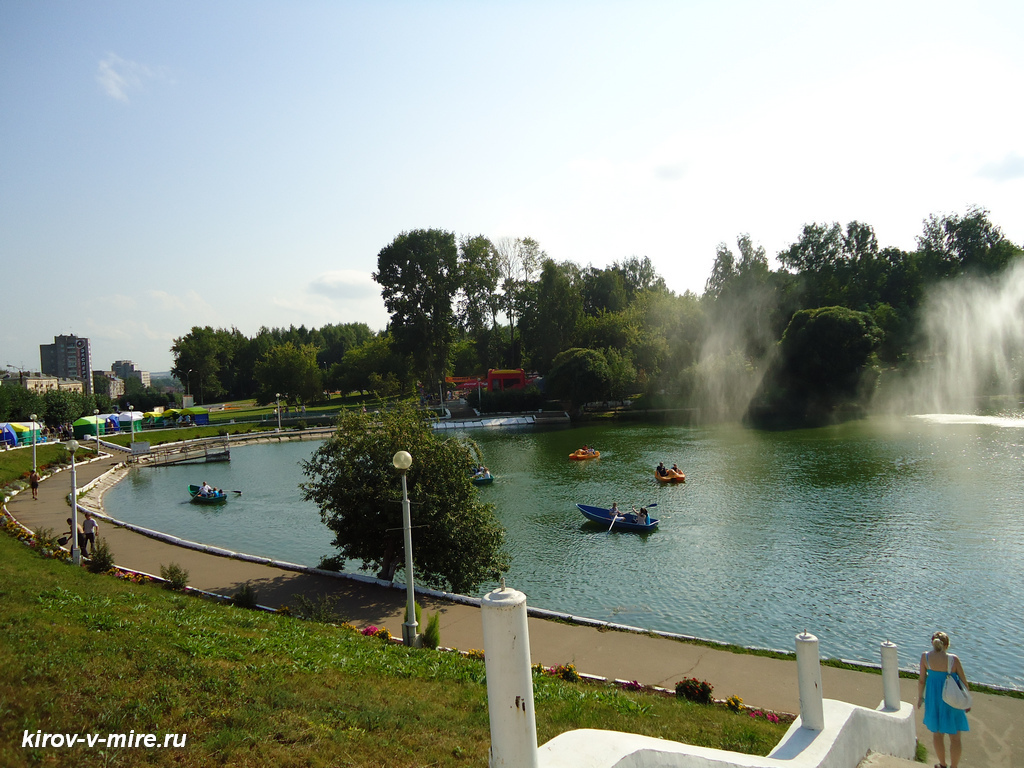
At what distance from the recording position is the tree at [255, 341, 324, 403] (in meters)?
90.6

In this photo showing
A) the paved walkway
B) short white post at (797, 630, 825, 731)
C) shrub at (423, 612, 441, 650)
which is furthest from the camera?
shrub at (423, 612, 441, 650)

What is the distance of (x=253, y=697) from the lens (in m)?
6.36

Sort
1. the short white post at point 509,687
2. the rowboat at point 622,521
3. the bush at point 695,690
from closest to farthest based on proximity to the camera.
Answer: the short white post at point 509,687 → the bush at point 695,690 → the rowboat at point 622,521

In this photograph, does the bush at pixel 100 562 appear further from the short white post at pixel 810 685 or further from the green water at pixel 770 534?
the short white post at pixel 810 685

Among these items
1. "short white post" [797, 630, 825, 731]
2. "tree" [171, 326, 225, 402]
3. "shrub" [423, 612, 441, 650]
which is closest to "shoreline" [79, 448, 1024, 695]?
"shrub" [423, 612, 441, 650]

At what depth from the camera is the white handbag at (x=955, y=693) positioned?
7.54 meters

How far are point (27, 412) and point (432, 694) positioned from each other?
257 feet

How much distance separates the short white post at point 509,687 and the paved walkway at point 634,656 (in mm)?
6174

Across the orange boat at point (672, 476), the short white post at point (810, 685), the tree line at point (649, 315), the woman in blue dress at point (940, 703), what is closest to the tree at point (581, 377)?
the tree line at point (649, 315)

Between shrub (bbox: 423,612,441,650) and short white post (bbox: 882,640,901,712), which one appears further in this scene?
shrub (bbox: 423,612,441,650)

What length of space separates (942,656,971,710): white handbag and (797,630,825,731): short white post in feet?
6.91

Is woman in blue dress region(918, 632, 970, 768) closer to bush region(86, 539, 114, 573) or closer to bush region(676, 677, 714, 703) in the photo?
bush region(676, 677, 714, 703)

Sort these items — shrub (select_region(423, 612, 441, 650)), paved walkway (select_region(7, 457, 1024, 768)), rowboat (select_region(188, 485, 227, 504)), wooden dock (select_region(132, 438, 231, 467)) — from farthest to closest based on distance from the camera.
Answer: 1. wooden dock (select_region(132, 438, 231, 467))
2. rowboat (select_region(188, 485, 227, 504))
3. shrub (select_region(423, 612, 441, 650))
4. paved walkway (select_region(7, 457, 1024, 768))

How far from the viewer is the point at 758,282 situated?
274ft
